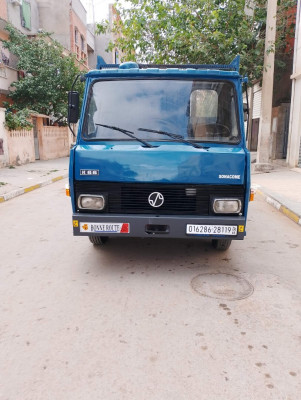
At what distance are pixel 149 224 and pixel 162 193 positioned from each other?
0.37 meters

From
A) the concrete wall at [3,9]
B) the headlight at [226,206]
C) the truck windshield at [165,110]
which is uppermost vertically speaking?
the concrete wall at [3,9]

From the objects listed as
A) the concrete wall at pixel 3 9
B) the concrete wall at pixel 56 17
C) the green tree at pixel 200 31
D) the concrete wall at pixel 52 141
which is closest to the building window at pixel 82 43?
the concrete wall at pixel 56 17

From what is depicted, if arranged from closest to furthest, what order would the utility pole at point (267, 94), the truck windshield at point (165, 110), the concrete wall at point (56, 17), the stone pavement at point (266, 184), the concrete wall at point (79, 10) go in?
the truck windshield at point (165, 110), the stone pavement at point (266, 184), the utility pole at point (267, 94), the concrete wall at point (56, 17), the concrete wall at point (79, 10)

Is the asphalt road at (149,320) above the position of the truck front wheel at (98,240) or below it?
below

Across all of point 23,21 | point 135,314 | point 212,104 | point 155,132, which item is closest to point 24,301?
point 135,314

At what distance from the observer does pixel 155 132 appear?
407cm

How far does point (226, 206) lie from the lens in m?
3.86

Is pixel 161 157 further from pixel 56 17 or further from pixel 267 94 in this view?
pixel 56 17

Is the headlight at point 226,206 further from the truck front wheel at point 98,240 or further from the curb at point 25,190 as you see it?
the curb at point 25,190

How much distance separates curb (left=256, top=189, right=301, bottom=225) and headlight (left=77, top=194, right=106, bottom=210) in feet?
13.9

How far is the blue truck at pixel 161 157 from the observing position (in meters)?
3.76

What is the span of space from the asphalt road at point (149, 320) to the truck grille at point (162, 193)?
0.76 meters

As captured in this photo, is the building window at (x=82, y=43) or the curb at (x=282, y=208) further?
the building window at (x=82, y=43)

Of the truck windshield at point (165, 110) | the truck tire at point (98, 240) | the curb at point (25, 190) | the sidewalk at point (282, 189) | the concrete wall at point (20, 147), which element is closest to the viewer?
the truck windshield at point (165, 110)
